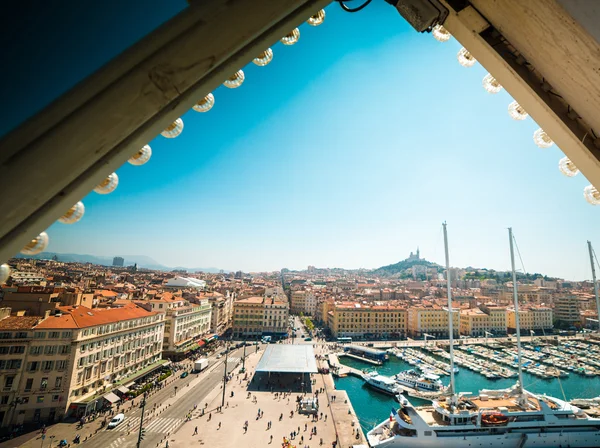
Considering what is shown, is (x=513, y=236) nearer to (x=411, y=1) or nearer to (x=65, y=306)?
(x=411, y=1)

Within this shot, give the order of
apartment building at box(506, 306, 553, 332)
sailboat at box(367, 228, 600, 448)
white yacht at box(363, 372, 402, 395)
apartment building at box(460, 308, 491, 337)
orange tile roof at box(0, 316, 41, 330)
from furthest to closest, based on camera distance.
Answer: apartment building at box(506, 306, 553, 332) < apartment building at box(460, 308, 491, 337) < white yacht at box(363, 372, 402, 395) < orange tile roof at box(0, 316, 41, 330) < sailboat at box(367, 228, 600, 448)

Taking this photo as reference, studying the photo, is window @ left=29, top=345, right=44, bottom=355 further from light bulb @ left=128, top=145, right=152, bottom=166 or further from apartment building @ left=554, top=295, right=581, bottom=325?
apartment building @ left=554, top=295, right=581, bottom=325

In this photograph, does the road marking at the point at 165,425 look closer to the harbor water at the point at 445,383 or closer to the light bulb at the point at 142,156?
the harbor water at the point at 445,383

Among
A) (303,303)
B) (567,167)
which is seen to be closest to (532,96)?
(567,167)

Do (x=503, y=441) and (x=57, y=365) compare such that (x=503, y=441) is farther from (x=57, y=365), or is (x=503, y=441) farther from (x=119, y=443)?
(x=57, y=365)

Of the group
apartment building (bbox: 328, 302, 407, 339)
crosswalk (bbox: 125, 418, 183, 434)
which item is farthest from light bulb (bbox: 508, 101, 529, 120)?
apartment building (bbox: 328, 302, 407, 339)

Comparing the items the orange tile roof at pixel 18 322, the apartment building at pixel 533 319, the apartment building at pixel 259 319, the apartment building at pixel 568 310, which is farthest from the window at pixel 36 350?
the apartment building at pixel 568 310
